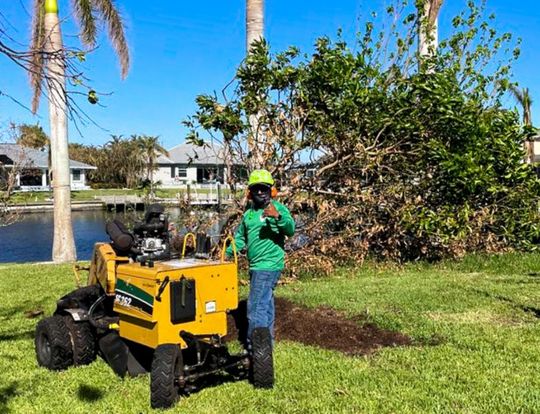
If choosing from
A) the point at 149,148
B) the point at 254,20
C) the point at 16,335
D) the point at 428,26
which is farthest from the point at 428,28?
the point at 149,148

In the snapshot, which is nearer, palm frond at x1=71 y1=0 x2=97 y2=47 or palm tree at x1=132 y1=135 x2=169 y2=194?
palm frond at x1=71 y1=0 x2=97 y2=47

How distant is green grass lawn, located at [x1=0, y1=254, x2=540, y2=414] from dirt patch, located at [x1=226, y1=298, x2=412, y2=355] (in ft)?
0.66

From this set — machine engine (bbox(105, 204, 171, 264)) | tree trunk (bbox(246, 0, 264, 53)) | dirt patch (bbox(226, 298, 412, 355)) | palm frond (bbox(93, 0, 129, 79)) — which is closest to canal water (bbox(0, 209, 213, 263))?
palm frond (bbox(93, 0, 129, 79))

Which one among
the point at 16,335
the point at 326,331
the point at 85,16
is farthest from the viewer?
the point at 85,16

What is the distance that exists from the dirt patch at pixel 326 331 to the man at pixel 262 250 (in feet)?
3.19

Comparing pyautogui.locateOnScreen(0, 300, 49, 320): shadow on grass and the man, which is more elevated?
the man

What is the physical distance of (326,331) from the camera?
643cm

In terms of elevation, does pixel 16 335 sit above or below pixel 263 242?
below

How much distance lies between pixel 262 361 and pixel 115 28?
47.2ft

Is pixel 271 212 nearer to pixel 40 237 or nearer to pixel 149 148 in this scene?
pixel 40 237

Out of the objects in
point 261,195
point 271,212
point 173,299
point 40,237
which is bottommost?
point 40,237

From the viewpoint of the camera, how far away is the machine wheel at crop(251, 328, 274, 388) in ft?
15.5

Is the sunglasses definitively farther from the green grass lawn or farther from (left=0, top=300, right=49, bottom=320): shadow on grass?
(left=0, top=300, right=49, bottom=320): shadow on grass

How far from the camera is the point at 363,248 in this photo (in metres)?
11.4
